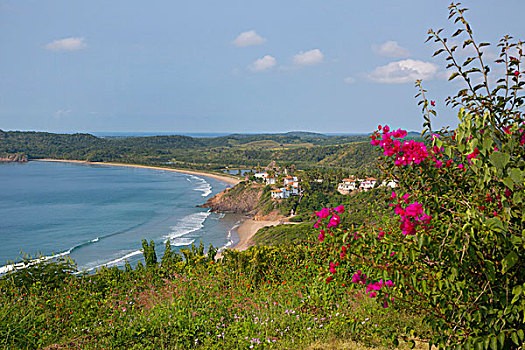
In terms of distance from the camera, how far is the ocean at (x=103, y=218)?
3450 cm

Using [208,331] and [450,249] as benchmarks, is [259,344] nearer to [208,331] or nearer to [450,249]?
[208,331]

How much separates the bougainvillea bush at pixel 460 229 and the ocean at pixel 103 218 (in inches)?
1000

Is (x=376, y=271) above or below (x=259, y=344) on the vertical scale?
above

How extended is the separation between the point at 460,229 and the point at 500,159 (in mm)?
357

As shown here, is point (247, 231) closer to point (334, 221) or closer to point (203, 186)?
point (203, 186)

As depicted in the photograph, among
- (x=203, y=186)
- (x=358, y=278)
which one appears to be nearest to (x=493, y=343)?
(x=358, y=278)

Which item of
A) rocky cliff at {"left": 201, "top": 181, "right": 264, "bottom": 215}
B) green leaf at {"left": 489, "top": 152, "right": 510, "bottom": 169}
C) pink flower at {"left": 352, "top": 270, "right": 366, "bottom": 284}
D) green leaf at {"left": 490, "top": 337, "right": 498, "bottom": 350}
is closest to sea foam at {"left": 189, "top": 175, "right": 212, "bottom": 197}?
rocky cliff at {"left": 201, "top": 181, "right": 264, "bottom": 215}

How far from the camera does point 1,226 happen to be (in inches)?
1719

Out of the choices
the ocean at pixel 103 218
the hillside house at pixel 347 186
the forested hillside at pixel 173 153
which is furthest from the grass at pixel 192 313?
the forested hillside at pixel 173 153

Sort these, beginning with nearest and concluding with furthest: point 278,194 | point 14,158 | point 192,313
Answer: point 192,313, point 278,194, point 14,158

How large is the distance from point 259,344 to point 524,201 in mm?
2497

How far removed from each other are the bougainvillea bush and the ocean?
83.3 ft

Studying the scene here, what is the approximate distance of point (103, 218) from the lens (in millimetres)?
47531

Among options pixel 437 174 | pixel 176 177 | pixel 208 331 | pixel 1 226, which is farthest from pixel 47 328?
pixel 176 177
